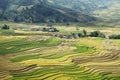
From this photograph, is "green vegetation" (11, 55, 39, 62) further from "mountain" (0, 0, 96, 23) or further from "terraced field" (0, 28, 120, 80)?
"mountain" (0, 0, 96, 23)

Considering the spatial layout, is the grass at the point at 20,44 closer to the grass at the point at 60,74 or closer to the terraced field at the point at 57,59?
the terraced field at the point at 57,59

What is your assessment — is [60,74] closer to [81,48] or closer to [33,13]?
[81,48]

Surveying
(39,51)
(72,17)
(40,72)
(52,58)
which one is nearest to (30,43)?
(39,51)

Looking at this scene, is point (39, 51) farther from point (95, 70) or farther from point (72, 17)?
point (72, 17)

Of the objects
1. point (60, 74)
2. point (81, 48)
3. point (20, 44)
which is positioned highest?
point (20, 44)

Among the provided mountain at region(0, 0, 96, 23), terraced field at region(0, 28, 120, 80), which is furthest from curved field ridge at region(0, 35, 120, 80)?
mountain at region(0, 0, 96, 23)

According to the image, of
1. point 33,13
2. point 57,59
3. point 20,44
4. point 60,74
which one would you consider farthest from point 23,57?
point 33,13
